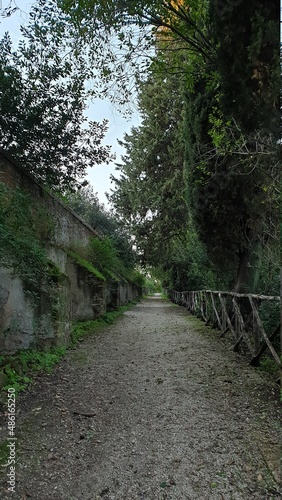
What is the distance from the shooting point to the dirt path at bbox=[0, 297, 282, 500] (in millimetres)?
2074

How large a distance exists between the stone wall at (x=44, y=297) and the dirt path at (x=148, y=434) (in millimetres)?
712

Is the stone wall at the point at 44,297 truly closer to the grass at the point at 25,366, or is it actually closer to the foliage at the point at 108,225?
the grass at the point at 25,366

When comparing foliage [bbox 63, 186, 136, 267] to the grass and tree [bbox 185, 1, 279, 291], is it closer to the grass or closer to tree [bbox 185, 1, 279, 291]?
tree [bbox 185, 1, 279, 291]

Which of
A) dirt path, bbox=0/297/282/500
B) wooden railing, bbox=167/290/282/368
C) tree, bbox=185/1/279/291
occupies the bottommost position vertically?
dirt path, bbox=0/297/282/500

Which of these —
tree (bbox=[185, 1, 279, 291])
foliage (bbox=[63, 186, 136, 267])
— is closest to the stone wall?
tree (bbox=[185, 1, 279, 291])

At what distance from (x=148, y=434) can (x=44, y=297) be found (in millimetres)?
2791

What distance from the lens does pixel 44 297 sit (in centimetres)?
487

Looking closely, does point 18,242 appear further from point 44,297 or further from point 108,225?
point 108,225

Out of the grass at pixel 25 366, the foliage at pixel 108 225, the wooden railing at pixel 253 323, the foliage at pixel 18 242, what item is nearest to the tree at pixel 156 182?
the foliage at pixel 108 225

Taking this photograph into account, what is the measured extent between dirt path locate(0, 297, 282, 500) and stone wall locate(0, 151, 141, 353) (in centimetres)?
71

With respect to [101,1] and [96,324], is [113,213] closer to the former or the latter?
[96,324]

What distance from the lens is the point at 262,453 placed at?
2430 millimetres

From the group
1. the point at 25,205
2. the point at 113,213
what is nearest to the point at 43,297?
the point at 25,205

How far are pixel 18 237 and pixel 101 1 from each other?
10.0 feet
